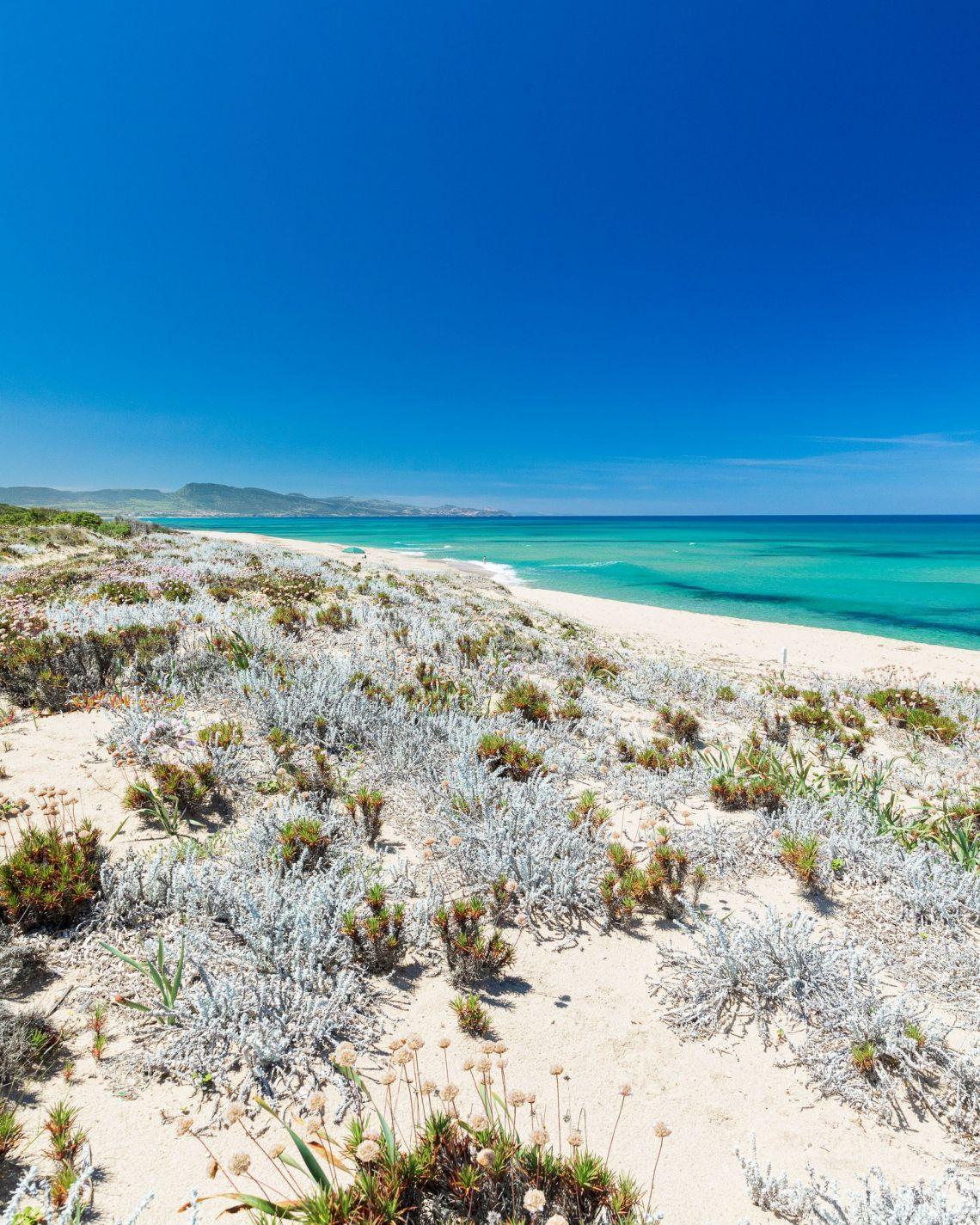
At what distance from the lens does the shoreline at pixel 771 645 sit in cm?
1562

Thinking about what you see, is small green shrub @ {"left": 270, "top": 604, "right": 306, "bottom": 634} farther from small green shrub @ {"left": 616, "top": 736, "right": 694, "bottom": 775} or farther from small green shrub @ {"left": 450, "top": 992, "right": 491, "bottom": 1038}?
small green shrub @ {"left": 450, "top": 992, "right": 491, "bottom": 1038}

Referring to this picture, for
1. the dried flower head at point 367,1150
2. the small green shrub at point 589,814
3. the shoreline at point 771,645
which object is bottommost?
the shoreline at point 771,645

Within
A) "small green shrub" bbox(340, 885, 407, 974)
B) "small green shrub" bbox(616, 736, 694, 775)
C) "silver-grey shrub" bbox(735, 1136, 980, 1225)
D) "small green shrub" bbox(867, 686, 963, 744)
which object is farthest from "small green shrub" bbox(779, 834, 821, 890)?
"small green shrub" bbox(867, 686, 963, 744)

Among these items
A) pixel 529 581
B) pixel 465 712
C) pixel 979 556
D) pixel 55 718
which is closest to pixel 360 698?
pixel 465 712

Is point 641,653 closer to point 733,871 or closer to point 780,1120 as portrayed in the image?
point 733,871

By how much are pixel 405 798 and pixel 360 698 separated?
157cm

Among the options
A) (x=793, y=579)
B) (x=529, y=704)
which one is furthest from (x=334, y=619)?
(x=793, y=579)

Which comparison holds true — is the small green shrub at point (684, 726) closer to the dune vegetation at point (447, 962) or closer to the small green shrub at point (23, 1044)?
the dune vegetation at point (447, 962)

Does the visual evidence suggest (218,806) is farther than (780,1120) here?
Yes

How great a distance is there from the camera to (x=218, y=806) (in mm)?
4539

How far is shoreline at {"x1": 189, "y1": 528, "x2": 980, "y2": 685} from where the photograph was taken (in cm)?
1562

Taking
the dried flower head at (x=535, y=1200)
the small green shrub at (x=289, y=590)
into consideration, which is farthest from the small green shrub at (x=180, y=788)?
the small green shrub at (x=289, y=590)

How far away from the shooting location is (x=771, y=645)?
1917cm

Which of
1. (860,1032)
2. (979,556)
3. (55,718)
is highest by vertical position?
(979,556)
